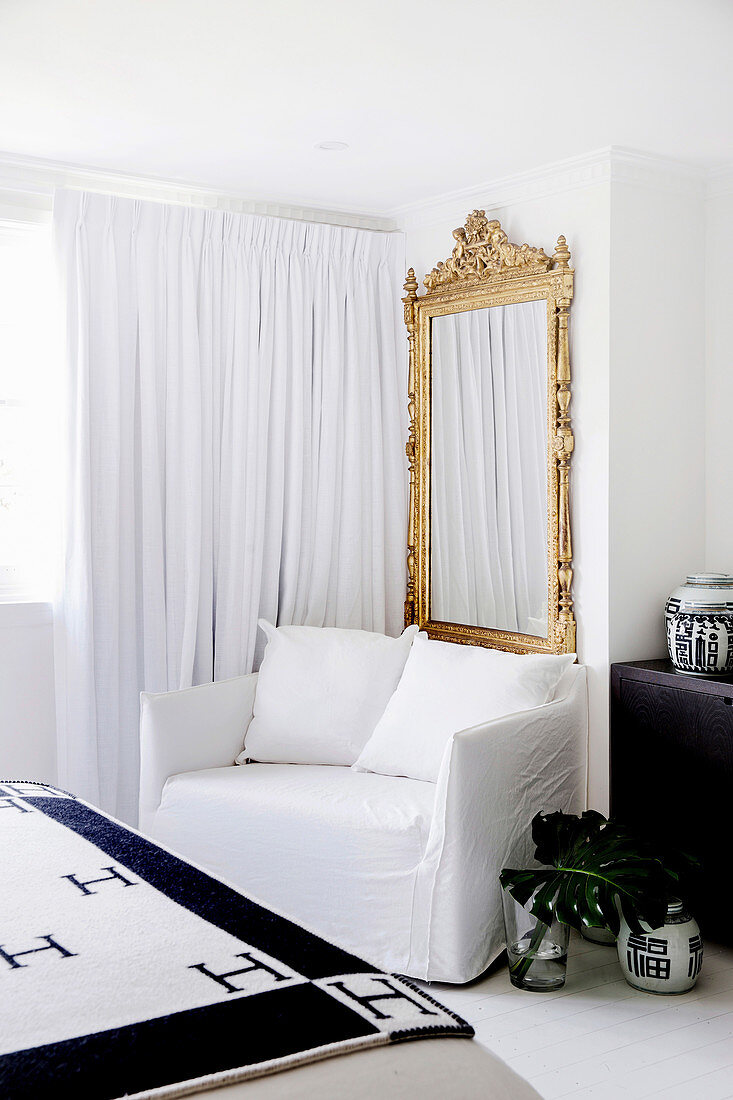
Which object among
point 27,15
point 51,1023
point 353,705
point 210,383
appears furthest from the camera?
point 210,383

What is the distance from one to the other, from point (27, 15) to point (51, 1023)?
7.01 feet

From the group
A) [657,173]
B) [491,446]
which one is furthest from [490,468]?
[657,173]

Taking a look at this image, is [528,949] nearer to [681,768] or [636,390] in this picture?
[681,768]

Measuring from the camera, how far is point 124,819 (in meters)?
3.68

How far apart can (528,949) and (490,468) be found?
1.70 metres

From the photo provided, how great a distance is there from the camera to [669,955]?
9.40 ft

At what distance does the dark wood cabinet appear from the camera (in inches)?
122

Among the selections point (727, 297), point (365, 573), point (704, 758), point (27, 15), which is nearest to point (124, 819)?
point (365, 573)

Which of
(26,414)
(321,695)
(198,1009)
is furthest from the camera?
(26,414)

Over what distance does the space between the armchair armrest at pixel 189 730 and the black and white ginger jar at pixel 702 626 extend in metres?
1.45

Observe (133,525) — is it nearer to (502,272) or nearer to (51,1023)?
(502,272)

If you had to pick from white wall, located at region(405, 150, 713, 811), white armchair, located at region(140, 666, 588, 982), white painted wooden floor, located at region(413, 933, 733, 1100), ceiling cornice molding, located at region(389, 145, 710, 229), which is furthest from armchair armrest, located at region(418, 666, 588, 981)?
ceiling cornice molding, located at region(389, 145, 710, 229)

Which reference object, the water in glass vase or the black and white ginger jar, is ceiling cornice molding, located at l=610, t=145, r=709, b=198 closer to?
the black and white ginger jar

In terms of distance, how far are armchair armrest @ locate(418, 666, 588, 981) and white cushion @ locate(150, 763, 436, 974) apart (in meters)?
0.09
